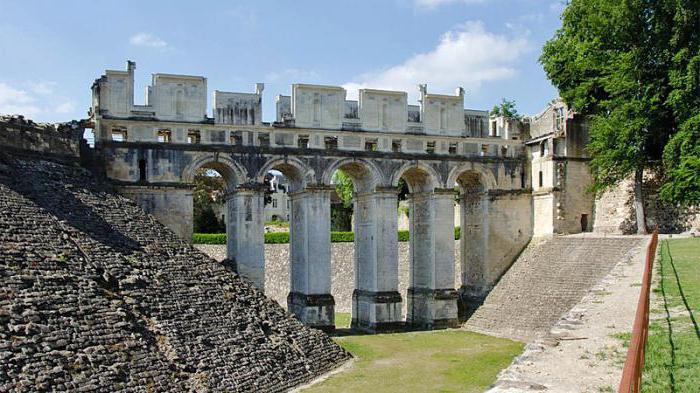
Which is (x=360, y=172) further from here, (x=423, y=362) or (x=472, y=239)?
(x=423, y=362)

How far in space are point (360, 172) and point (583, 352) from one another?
17.2 metres

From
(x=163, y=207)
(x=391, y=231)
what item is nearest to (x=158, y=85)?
(x=163, y=207)

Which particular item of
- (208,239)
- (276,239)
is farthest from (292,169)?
(208,239)

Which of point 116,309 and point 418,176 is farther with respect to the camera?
point 418,176

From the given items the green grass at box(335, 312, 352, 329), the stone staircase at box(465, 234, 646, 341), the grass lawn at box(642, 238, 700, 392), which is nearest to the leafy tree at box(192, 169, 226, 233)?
the green grass at box(335, 312, 352, 329)

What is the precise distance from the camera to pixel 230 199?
25391mm

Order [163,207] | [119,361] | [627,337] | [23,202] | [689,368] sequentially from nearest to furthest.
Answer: [689,368] → [627,337] → [119,361] → [23,202] → [163,207]

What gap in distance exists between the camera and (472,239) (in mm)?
29625

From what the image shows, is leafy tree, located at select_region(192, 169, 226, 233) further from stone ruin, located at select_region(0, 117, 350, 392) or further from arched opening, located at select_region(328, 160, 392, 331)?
stone ruin, located at select_region(0, 117, 350, 392)

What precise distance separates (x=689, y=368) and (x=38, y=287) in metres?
11.7

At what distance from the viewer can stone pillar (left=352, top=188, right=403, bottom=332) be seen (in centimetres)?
2655

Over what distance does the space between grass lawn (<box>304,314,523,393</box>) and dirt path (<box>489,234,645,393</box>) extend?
366 centimetres

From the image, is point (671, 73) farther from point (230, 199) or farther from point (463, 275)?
point (230, 199)

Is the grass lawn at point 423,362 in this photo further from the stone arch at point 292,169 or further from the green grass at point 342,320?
the stone arch at point 292,169
